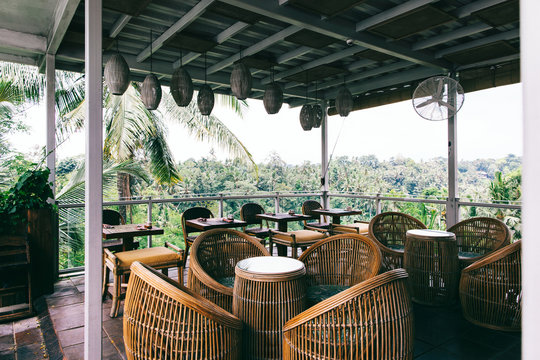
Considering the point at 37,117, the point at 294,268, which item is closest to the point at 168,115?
the point at 37,117

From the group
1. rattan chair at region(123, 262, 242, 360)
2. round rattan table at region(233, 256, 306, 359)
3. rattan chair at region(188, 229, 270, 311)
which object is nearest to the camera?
rattan chair at region(123, 262, 242, 360)

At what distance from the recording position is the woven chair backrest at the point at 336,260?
2.67m

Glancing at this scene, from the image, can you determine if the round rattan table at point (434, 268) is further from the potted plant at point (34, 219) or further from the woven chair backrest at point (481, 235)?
the potted plant at point (34, 219)

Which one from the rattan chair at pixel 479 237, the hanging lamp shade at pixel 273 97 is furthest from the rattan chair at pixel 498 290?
the hanging lamp shade at pixel 273 97

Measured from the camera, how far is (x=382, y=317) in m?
1.61

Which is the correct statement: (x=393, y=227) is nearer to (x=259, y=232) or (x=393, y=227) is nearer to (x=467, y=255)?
(x=467, y=255)

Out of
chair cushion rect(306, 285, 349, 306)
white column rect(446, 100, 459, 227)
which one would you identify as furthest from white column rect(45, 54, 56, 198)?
white column rect(446, 100, 459, 227)

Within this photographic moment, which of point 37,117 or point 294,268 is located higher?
point 37,117

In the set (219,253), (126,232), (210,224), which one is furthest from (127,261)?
(210,224)

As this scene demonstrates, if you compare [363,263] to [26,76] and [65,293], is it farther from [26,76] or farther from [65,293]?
[26,76]

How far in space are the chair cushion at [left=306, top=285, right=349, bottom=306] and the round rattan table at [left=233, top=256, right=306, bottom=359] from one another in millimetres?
291

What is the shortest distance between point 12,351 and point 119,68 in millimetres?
2374

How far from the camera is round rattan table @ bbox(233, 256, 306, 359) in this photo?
77.4 inches

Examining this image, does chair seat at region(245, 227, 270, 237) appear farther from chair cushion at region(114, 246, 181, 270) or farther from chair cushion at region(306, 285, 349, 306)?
chair cushion at region(306, 285, 349, 306)
